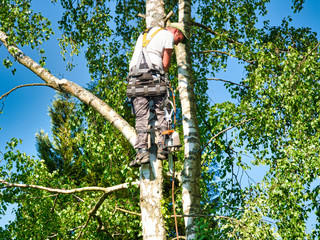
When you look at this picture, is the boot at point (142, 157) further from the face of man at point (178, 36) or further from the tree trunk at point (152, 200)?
the face of man at point (178, 36)

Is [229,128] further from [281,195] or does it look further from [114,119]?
[114,119]

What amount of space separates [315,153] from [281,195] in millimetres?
903

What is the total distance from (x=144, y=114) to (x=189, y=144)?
89.3 inches

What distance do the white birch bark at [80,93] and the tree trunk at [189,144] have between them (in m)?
1.82

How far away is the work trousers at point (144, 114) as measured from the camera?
16.4 feet

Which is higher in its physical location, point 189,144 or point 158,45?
point 158,45

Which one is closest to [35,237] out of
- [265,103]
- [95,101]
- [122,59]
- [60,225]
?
[60,225]

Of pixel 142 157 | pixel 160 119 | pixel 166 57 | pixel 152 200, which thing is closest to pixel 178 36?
pixel 166 57

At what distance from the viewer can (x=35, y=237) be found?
831 cm

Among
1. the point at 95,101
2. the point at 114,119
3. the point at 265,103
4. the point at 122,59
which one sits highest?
the point at 122,59

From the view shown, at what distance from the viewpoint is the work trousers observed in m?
5.00

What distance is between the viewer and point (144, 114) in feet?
16.8

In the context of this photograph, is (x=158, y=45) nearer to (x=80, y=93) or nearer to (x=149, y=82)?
(x=149, y=82)

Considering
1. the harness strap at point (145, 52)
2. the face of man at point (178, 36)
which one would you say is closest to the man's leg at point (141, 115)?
the harness strap at point (145, 52)
